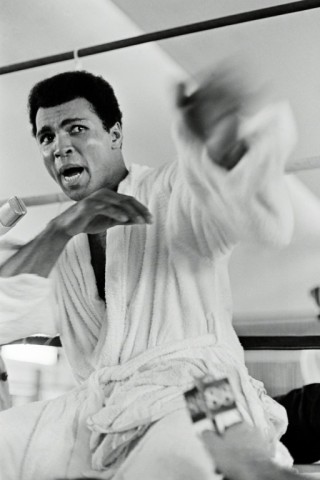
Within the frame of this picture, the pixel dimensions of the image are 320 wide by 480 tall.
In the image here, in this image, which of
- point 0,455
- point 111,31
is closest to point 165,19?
point 111,31

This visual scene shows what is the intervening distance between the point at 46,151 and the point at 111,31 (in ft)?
0.62

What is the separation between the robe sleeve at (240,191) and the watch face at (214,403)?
15cm

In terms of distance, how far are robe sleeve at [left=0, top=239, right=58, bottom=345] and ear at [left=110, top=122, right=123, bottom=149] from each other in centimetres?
19

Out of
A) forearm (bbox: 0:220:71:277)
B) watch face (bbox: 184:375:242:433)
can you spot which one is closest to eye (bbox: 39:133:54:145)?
forearm (bbox: 0:220:71:277)

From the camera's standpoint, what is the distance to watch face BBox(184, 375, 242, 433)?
0.70 m

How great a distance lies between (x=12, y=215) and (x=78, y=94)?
0.18 m

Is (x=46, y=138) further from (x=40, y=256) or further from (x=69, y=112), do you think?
(x=40, y=256)

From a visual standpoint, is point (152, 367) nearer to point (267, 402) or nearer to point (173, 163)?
point (267, 402)

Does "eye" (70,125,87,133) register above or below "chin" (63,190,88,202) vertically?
above

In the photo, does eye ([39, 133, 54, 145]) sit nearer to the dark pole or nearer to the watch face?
the dark pole

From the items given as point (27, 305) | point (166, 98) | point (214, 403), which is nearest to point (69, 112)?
point (166, 98)

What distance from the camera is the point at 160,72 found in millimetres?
840

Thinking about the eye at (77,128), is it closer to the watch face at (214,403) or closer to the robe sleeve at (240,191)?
the robe sleeve at (240,191)

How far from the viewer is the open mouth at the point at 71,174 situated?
2.73 feet
